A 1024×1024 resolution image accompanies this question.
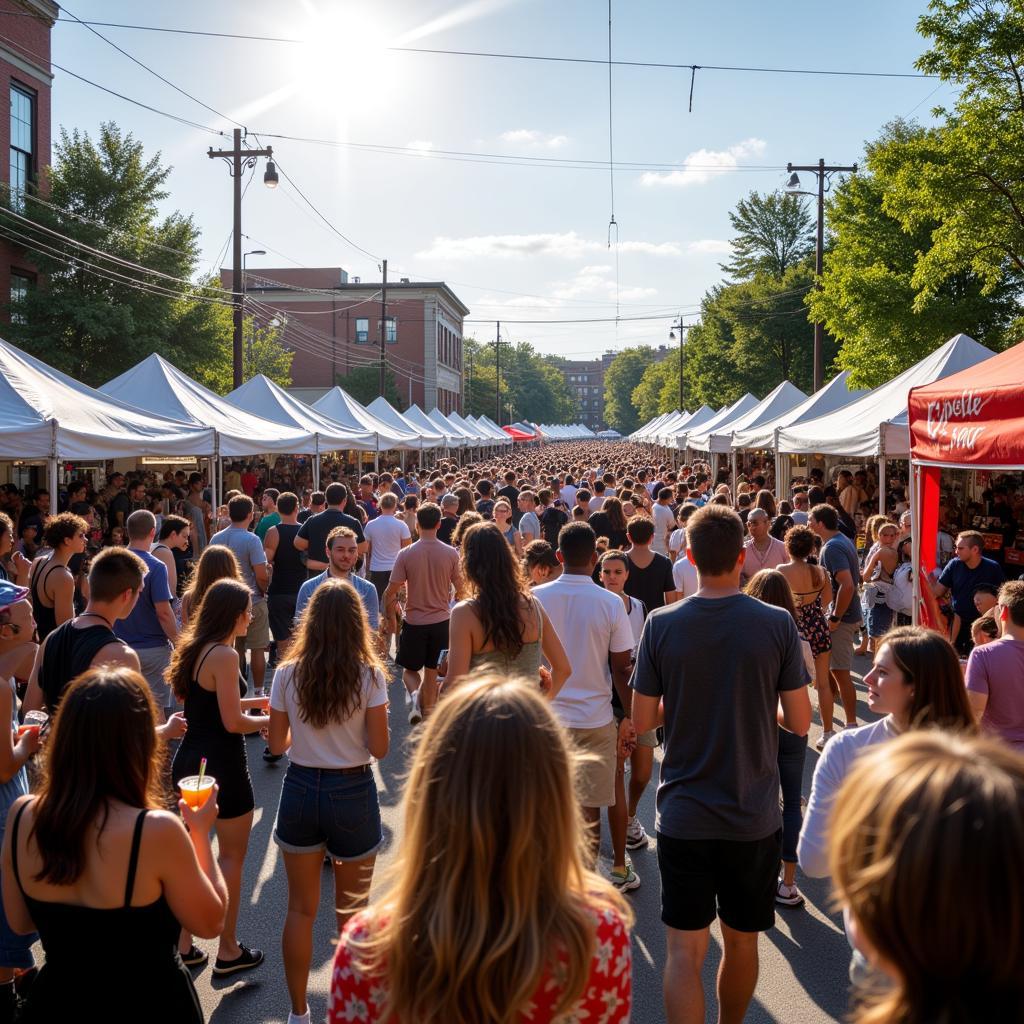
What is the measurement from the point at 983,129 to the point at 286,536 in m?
11.6

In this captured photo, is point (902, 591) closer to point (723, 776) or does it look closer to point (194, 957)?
point (723, 776)

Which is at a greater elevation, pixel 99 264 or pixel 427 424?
pixel 99 264

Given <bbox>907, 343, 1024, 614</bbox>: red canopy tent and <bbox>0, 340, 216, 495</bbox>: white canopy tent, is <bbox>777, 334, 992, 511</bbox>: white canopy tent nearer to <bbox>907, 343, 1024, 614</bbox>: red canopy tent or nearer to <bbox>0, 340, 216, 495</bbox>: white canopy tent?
<bbox>907, 343, 1024, 614</bbox>: red canopy tent

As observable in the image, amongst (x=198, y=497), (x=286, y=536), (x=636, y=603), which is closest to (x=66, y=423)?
(x=286, y=536)

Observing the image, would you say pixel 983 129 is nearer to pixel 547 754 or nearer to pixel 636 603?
pixel 636 603

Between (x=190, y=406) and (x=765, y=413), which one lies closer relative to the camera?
(x=190, y=406)

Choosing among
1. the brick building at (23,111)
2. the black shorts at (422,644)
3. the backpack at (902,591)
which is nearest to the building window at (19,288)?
the brick building at (23,111)

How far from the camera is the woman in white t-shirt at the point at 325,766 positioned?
3.68 metres

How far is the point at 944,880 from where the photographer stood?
1.19 meters

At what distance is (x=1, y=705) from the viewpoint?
3.39 metres

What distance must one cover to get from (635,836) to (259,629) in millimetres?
4303

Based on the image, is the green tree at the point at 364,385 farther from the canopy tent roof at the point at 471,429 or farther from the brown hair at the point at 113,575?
the brown hair at the point at 113,575

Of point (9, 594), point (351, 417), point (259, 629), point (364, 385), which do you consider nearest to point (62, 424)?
point (259, 629)

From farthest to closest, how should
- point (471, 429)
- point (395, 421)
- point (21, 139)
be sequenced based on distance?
point (471, 429) < point (395, 421) < point (21, 139)
